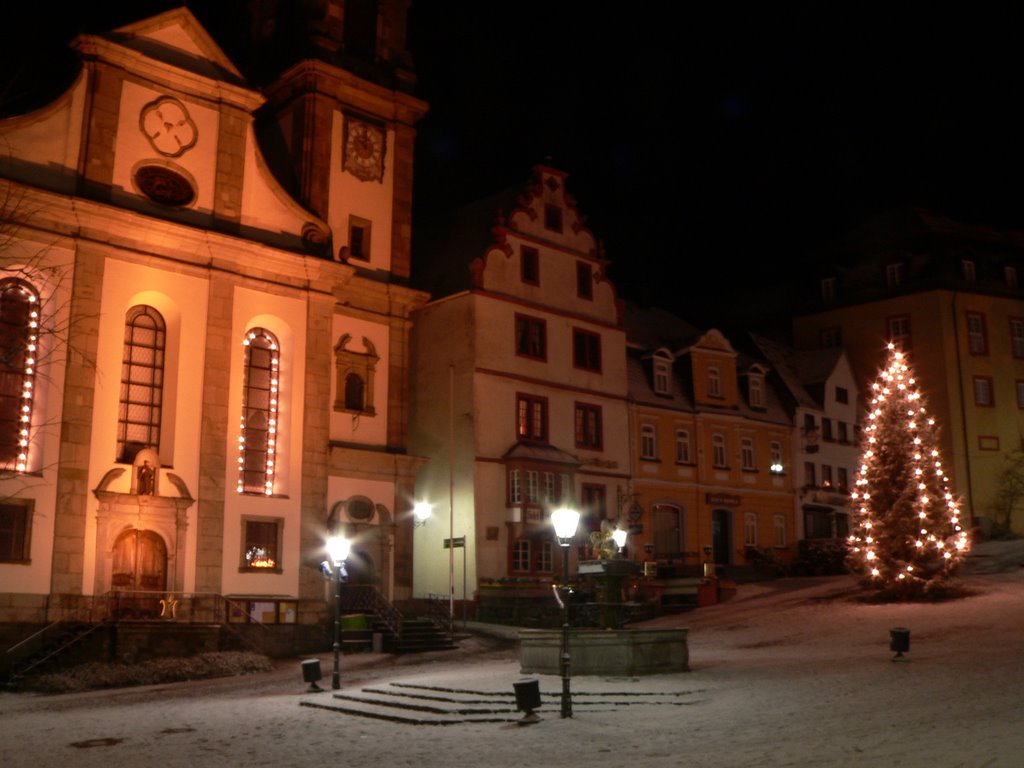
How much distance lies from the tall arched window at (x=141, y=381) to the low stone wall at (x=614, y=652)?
1449 cm

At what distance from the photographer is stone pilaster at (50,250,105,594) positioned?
3138 centimetres

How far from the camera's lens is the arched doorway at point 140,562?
3278cm

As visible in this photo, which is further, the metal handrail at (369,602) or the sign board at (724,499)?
the sign board at (724,499)

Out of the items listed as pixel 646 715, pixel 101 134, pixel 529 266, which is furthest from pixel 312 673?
pixel 529 266

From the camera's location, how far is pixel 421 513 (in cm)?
4269

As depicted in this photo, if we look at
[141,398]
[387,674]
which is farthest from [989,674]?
[141,398]

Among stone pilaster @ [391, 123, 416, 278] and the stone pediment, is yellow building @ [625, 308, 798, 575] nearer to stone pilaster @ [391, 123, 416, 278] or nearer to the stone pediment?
stone pilaster @ [391, 123, 416, 278]

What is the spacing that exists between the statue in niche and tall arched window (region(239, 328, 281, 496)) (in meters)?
3.44

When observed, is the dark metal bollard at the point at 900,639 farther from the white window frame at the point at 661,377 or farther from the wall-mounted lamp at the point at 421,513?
the white window frame at the point at 661,377

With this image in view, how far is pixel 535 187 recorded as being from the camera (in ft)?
158

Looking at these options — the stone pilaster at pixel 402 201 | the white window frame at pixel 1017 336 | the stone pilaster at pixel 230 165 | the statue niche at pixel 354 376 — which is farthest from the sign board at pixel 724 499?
the stone pilaster at pixel 230 165

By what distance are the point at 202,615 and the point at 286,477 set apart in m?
5.23

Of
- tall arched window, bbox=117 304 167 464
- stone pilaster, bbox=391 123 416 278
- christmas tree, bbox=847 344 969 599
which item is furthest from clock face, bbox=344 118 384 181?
christmas tree, bbox=847 344 969 599

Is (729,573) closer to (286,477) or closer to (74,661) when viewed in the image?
(286,477)
